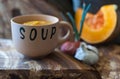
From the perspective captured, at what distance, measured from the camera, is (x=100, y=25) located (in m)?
0.73

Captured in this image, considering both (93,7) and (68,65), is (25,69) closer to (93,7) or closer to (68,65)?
(68,65)

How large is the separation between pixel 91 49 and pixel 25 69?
0.65ft

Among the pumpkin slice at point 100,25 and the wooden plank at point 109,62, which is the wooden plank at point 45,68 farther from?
the pumpkin slice at point 100,25

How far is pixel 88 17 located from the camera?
76 centimetres

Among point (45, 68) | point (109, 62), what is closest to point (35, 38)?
point (45, 68)

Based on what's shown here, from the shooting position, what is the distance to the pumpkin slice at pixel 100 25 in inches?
28.1

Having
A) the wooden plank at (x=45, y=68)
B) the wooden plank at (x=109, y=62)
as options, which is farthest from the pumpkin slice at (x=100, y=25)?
the wooden plank at (x=45, y=68)

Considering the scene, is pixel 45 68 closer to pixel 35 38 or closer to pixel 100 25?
pixel 35 38

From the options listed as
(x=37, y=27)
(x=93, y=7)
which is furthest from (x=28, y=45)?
(x=93, y=7)

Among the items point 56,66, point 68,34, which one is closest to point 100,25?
point 68,34

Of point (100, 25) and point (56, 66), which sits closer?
point (56, 66)

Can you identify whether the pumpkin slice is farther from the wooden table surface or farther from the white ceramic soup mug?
the white ceramic soup mug

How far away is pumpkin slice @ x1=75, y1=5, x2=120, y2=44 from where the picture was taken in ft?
2.34

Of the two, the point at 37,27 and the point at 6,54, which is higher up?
the point at 37,27
